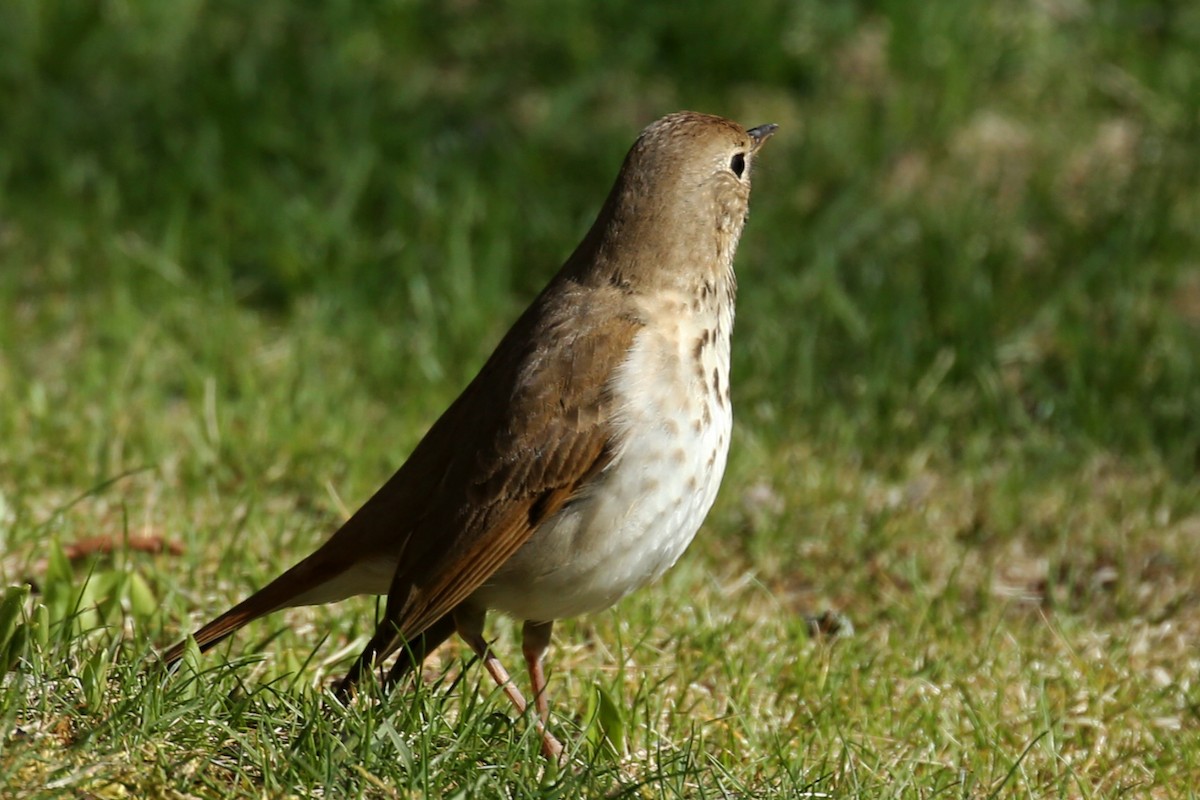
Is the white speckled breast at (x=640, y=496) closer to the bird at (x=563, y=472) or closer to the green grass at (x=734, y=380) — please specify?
the bird at (x=563, y=472)

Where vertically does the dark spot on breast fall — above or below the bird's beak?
below

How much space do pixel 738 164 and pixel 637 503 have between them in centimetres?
99

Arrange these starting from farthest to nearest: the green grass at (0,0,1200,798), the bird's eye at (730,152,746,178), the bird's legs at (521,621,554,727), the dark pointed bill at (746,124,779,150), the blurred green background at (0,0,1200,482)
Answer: the blurred green background at (0,0,1200,482), the dark pointed bill at (746,124,779,150), the bird's eye at (730,152,746,178), the bird's legs at (521,621,554,727), the green grass at (0,0,1200,798)

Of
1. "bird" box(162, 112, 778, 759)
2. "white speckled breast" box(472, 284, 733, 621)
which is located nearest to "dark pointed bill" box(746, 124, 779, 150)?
"bird" box(162, 112, 778, 759)

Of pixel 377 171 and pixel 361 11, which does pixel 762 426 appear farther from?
pixel 361 11

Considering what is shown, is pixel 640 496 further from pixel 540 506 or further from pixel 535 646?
pixel 535 646

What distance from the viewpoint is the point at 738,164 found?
4348 millimetres

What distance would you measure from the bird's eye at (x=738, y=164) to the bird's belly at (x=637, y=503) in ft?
1.94

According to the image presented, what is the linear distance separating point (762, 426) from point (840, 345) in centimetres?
74

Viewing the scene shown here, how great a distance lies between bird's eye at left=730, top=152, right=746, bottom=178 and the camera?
4320mm

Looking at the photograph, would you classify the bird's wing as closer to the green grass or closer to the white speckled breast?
the white speckled breast

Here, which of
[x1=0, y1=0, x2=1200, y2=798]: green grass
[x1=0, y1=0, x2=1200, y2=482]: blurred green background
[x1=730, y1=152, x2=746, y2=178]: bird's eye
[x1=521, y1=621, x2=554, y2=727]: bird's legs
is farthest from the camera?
[x1=0, y1=0, x2=1200, y2=482]: blurred green background

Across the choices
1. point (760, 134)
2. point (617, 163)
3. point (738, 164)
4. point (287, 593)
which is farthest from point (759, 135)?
point (617, 163)

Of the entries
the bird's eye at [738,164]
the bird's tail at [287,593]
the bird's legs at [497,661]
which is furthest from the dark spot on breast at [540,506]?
the bird's eye at [738,164]
